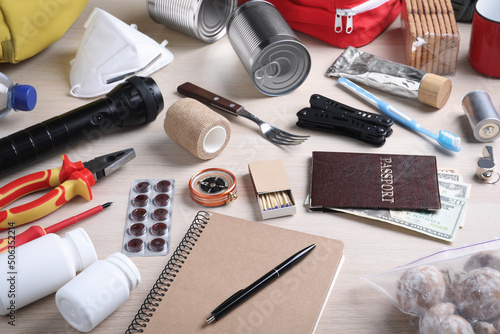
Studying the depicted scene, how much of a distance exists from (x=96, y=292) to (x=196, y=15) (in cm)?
71

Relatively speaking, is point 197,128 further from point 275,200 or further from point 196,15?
point 196,15

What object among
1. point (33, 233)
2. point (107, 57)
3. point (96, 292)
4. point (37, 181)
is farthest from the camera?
point (107, 57)

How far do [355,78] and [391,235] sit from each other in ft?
1.35

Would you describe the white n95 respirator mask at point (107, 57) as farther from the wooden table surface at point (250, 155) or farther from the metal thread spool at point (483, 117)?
the metal thread spool at point (483, 117)

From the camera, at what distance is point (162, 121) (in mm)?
1144

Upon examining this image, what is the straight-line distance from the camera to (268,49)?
1139 mm

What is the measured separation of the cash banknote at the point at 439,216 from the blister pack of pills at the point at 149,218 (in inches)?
10.8

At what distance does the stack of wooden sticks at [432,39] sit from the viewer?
1.20 metres

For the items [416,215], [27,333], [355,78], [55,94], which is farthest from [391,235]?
[55,94]

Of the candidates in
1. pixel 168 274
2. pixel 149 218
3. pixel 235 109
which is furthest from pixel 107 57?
pixel 168 274

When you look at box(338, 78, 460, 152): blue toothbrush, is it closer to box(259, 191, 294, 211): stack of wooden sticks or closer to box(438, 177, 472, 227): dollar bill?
box(438, 177, 472, 227): dollar bill

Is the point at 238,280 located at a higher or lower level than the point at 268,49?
lower

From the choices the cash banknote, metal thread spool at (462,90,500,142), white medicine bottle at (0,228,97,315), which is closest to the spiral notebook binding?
white medicine bottle at (0,228,97,315)

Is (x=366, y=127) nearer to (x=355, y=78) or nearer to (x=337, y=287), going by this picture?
(x=355, y=78)
